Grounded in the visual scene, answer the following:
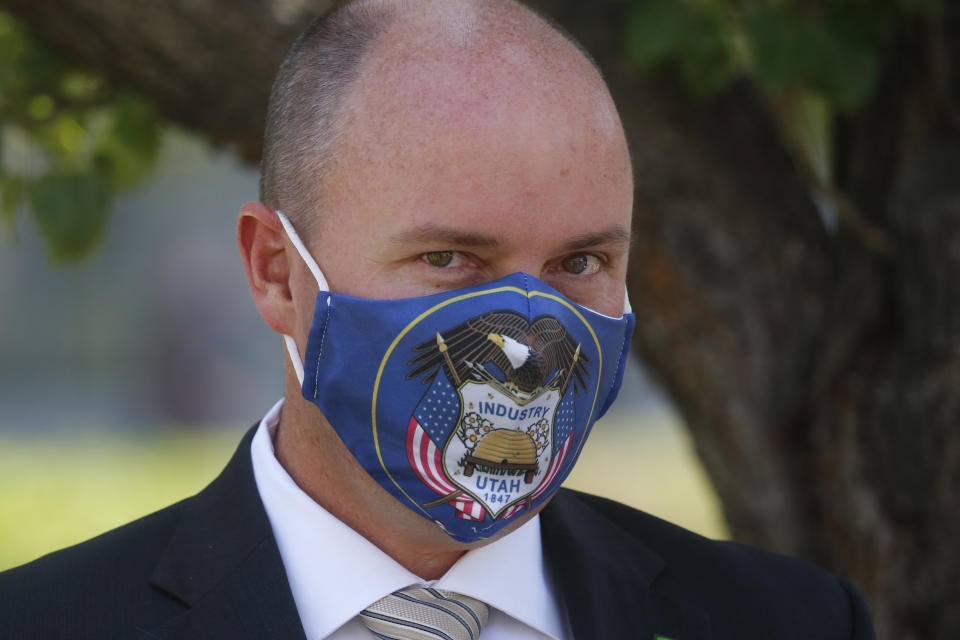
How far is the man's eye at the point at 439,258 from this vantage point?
2031 millimetres

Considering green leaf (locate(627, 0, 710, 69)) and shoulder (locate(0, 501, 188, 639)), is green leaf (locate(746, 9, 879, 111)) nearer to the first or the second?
green leaf (locate(627, 0, 710, 69))

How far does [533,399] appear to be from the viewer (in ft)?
6.41

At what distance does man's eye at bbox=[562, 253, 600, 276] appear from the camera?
2.14 metres

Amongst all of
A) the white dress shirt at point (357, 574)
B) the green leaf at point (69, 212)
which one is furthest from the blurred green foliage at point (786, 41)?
the green leaf at point (69, 212)

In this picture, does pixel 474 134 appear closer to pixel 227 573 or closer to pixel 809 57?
pixel 227 573

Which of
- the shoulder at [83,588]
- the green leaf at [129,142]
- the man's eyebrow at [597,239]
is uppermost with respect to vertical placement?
the man's eyebrow at [597,239]

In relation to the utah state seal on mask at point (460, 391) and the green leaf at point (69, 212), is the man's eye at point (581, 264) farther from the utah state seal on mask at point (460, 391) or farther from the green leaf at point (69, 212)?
the green leaf at point (69, 212)

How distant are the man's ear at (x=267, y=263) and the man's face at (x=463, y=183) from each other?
11 cm

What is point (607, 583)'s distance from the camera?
235cm

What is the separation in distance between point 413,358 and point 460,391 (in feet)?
0.36

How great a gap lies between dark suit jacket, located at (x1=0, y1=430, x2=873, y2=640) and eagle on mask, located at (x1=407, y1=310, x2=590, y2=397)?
504 millimetres

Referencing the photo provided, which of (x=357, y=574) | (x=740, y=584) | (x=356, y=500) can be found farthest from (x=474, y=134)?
(x=740, y=584)

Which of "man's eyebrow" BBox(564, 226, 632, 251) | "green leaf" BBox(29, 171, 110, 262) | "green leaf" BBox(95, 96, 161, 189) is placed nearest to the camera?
"man's eyebrow" BBox(564, 226, 632, 251)

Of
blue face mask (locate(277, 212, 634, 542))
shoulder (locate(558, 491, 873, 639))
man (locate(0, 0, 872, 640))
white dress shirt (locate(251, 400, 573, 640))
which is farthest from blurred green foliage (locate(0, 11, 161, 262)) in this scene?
shoulder (locate(558, 491, 873, 639))
